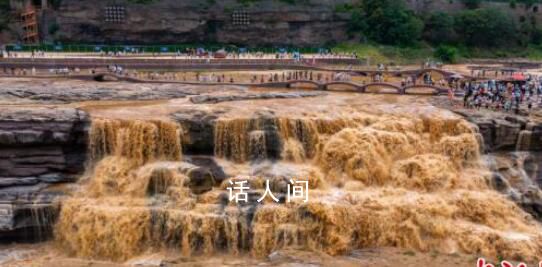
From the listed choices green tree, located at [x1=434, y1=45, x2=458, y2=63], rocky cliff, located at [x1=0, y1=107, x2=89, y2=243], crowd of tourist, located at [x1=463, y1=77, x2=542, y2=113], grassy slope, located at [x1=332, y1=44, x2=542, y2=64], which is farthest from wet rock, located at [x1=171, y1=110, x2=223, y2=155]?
green tree, located at [x1=434, y1=45, x2=458, y2=63]

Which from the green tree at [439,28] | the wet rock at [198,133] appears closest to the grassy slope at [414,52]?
the green tree at [439,28]

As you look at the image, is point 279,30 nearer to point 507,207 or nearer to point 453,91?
point 453,91

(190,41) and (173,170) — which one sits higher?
(190,41)

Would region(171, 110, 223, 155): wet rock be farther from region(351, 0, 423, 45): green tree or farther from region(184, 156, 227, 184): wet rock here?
region(351, 0, 423, 45): green tree

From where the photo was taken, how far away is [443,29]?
65.2m

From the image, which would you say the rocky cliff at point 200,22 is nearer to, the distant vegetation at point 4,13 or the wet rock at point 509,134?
the distant vegetation at point 4,13

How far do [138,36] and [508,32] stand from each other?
120ft

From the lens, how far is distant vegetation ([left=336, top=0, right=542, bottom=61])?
206ft

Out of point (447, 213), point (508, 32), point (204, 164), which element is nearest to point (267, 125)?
point (204, 164)

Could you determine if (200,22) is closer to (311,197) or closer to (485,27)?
(485,27)

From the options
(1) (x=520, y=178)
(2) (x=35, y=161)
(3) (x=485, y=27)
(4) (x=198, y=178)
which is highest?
(3) (x=485, y=27)

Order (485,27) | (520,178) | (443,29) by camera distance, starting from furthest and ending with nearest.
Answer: (443,29)
(485,27)
(520,178)

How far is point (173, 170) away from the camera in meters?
26.1

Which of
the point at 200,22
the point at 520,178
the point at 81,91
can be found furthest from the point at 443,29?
the point at 81,91
